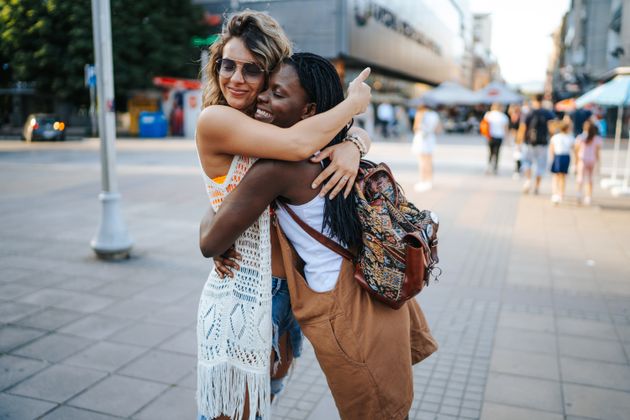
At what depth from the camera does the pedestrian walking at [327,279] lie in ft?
6.04

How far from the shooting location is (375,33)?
110 feet

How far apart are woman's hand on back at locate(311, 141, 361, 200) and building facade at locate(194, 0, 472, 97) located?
2117 centimetres

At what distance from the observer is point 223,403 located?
2.04 metres

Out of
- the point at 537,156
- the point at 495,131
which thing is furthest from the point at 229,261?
the point at 495,131

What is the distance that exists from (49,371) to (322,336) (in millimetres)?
2523

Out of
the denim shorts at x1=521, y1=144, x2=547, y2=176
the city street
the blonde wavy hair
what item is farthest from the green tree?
the blonde wavy hair

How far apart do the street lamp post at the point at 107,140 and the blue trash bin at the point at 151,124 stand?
22868mm

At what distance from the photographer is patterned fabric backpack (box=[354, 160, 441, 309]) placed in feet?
5.95

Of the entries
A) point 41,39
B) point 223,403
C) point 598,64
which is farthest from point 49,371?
point 598,64

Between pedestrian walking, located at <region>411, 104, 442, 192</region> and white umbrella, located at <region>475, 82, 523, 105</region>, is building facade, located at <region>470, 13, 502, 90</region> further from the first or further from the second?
pedestrian walking, located at <region>411, 104, 442, 192</region>

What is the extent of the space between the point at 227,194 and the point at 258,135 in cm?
25

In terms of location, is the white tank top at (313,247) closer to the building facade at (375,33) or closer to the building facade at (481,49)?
the building facade at (375,33)

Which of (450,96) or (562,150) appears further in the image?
(450,96)

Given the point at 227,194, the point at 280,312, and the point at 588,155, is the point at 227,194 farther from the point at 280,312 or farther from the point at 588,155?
the point at 588,155
